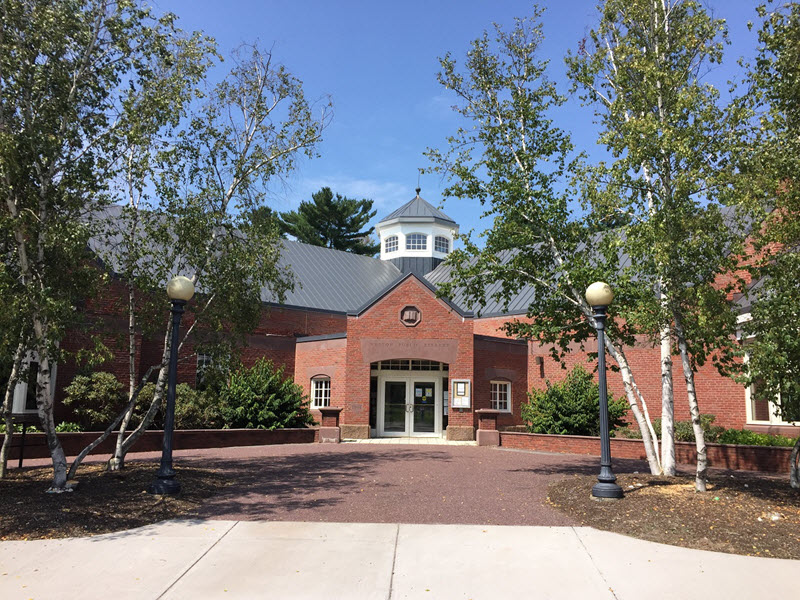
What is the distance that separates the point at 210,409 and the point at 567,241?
11957 millimetres

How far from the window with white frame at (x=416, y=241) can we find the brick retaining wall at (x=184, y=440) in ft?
58.4

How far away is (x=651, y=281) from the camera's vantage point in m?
11.0

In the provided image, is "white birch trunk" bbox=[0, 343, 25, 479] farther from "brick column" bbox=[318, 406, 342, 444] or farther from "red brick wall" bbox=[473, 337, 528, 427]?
"red brick wall" bbox=[473, 337, 528, 427]

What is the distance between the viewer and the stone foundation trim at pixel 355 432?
21000 mm

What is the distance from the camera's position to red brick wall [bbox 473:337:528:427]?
73.0ft

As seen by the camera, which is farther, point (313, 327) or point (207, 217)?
point (313, 327)

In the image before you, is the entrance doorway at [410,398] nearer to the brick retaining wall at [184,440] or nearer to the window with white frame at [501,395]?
the window with white frame at [501,395]

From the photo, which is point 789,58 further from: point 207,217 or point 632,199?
point 207,217

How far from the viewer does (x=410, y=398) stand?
22172 mm

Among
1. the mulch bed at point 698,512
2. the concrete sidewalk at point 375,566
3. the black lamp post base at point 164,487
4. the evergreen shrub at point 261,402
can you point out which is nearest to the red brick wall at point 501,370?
the evergreen shrub at point 261,402

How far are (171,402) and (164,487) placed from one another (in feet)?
4.51

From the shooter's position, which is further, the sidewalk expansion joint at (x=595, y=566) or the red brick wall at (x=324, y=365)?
the red brick wall at (x=324, y=365)

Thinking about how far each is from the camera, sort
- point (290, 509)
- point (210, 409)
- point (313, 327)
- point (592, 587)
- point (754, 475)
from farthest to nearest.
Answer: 1. point (313, 327)
2. point (210, 409)
3. point (754, 475)
4. point (290, 509)
5. point (592, 587)

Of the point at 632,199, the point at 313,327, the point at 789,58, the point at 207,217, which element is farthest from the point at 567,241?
the point at 313,327
